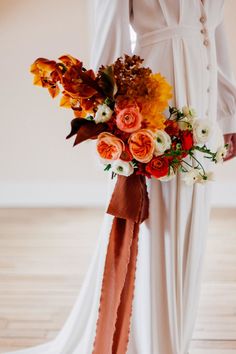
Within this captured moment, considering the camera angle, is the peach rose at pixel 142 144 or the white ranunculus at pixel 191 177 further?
the white ranunculus at pixel 191 177

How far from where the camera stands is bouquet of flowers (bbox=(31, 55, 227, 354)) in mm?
1376

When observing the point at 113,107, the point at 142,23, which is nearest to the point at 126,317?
the point at 113,107

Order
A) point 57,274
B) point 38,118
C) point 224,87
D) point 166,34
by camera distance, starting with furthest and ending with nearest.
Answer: point 38,118, point 57,274, point 224,87, point 166,34

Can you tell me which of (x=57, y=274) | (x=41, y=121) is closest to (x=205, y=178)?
(x=57, y=274)

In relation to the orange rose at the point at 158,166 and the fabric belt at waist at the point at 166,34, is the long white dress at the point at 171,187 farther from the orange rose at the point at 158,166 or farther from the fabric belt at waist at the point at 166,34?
the orange rose at the point at 158,166

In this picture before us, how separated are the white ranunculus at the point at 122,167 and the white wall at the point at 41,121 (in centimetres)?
275

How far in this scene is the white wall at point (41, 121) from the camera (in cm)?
420

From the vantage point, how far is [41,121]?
14.4ft

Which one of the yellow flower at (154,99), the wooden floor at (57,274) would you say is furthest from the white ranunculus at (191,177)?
the wooden floor at (57,274)

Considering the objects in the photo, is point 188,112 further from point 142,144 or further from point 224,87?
point 224,87

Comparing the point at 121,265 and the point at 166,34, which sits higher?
the point at 166,34

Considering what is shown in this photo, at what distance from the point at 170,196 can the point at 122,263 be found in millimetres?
280

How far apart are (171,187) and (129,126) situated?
0.36 m

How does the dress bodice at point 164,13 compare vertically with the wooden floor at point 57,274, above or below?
above
